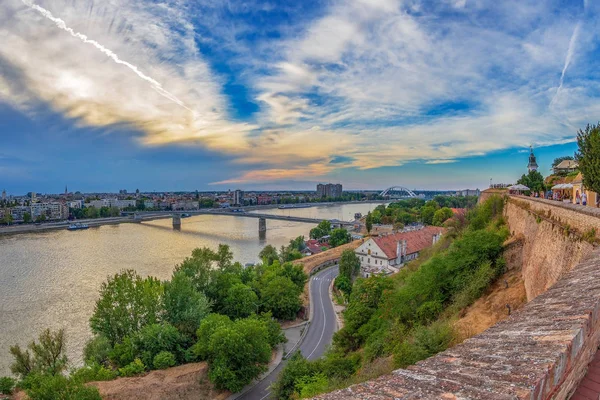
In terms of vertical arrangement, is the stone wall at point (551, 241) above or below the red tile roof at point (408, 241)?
above

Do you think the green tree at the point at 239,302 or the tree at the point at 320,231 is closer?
the green tree at the point at 239,302

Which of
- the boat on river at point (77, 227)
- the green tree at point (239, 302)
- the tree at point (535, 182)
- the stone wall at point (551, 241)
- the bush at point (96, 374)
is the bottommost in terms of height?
the bush at point (96, 374)

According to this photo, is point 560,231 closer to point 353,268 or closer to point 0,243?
point 353,268

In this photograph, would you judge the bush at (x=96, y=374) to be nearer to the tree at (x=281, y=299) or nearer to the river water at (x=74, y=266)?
the river water at (x=74, y=266)

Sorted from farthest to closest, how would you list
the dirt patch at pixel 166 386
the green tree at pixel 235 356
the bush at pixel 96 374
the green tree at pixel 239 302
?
the green tree at pixel 239 302 → the green tree at pixel 235 356 → the bush at pixel 96 374 → the dirt patch at pixel 166 386

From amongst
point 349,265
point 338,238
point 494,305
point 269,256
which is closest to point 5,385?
point 494,305

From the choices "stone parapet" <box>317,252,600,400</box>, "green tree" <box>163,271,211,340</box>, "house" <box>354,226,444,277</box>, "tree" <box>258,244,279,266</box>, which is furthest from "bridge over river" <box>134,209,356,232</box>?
"stone parapet" <box>317,252,600,400</box>

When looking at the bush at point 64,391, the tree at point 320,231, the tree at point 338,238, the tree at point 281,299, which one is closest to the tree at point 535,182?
the tree at point 281,299
